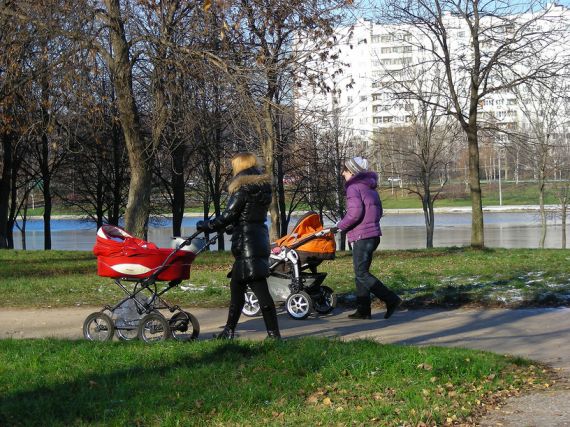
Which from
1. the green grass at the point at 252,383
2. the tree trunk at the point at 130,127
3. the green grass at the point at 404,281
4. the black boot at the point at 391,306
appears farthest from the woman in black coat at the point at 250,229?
the tree trunk at the point at 130,127

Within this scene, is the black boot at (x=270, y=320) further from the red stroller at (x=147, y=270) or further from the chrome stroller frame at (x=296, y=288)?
the chrome stroller frame at (x=296, y=288)

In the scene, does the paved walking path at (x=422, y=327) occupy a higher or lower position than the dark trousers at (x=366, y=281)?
lower

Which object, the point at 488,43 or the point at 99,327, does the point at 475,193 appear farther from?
the point at 99,327

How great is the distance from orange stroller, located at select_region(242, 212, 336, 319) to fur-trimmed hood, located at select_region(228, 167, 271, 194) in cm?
211

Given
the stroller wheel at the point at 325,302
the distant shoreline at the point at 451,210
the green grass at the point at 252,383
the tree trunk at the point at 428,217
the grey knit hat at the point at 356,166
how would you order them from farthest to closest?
1. the distant shoreline at the point at 451,210
2. the tree trunk at the point at 428,217
3. the stroller wheel at the point at 325,302
4. the grey knit hat at the point at 356,166
5. the green grass at the point at 252,383

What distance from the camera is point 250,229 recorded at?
7.77m

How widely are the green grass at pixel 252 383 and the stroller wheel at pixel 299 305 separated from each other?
2.58 meters

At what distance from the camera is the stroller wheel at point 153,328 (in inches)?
320

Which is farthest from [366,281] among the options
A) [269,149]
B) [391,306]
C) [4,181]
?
[4,181]

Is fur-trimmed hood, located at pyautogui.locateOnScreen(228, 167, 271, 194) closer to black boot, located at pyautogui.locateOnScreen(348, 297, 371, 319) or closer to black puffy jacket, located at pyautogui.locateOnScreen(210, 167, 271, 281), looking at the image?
black puffy jacket, located at pyautogui.locateOnScreen(210, 167, 271, 281)

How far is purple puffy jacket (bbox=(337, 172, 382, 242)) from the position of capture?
9594mm

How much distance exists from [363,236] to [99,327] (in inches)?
124

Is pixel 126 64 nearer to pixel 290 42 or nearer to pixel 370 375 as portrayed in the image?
pixel 290 42

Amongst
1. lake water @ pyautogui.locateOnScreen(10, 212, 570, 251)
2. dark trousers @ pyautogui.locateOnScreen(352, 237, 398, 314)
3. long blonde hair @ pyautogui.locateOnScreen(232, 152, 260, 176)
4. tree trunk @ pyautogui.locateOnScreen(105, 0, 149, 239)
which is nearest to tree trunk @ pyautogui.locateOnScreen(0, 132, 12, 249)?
lake water @ pyautogui.locateOnScreen(10, 212, 570, 251)
